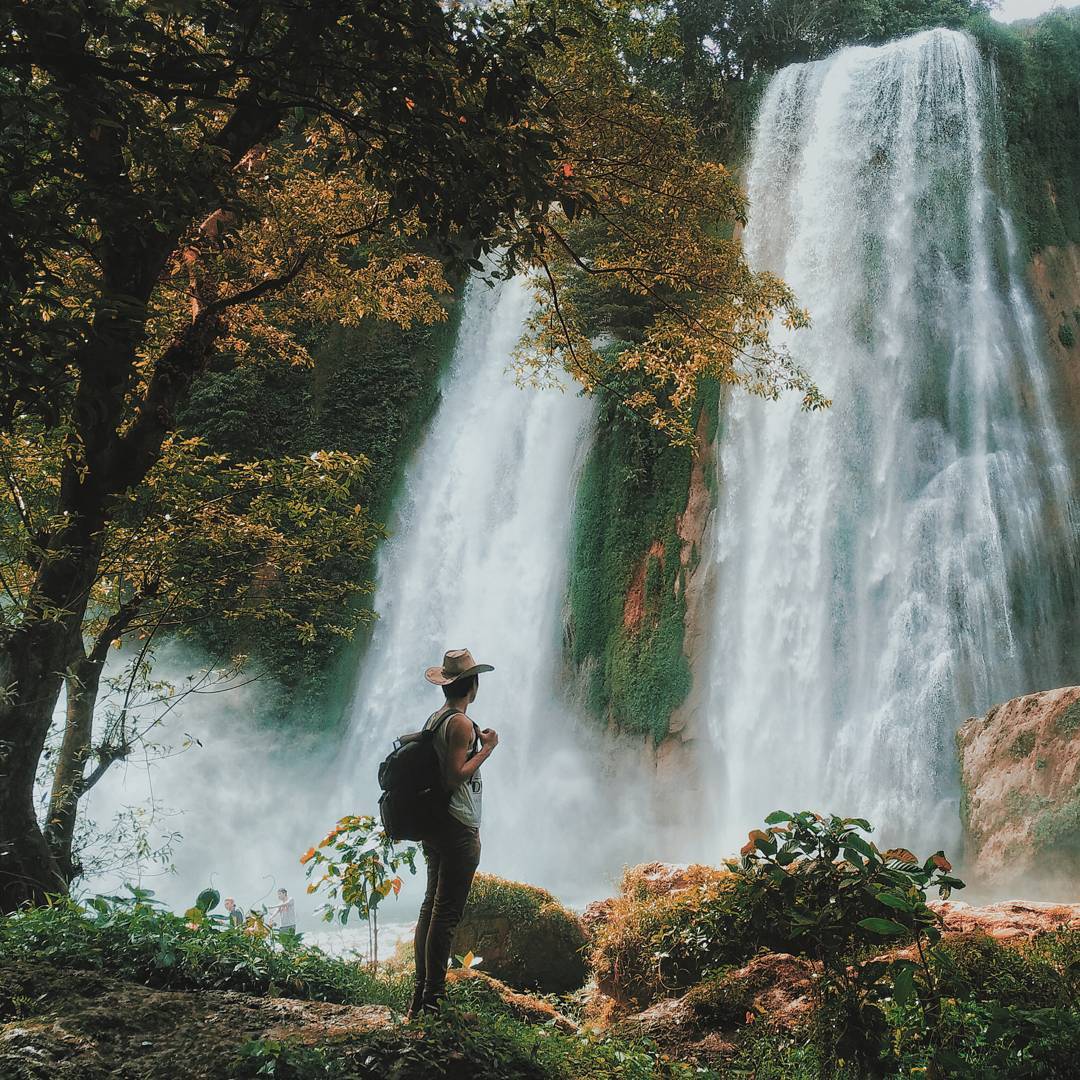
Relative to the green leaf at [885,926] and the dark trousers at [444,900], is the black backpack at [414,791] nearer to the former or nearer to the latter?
the dark trousers at [444,900]

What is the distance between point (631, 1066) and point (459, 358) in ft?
62.9

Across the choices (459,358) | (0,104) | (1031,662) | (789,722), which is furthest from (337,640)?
(0,104)

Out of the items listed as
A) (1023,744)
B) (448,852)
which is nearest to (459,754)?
(448,852)

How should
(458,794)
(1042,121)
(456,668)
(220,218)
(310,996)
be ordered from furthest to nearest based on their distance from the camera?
(1042,121) < (220,218) < (310,996) < (456,668) < (458,794)

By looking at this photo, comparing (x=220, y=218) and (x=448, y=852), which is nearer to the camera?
(x=448, y=852)

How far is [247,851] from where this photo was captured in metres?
17.1

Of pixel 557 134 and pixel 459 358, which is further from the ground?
pixel 459 358

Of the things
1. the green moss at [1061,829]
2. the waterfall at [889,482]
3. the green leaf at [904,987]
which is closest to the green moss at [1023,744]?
the green moss at [1061,829]

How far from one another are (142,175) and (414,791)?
2.98 m

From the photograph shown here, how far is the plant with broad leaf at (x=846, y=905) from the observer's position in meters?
2.90

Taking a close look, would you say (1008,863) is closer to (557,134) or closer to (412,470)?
(557,134)

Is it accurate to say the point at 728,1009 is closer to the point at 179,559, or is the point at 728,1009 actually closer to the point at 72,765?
the point at 179,559

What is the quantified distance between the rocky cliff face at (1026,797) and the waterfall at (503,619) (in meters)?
7.22

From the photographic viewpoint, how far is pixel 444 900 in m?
3.74
